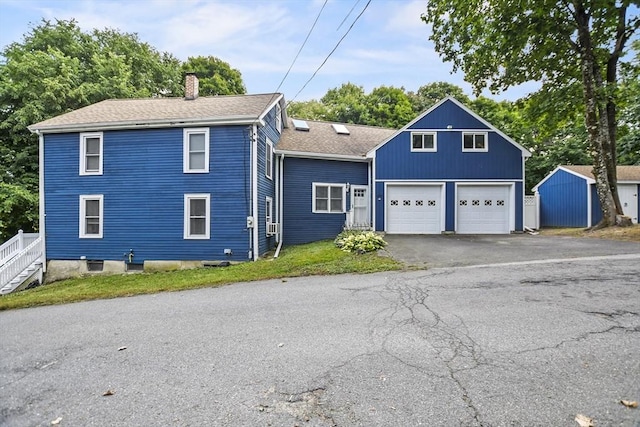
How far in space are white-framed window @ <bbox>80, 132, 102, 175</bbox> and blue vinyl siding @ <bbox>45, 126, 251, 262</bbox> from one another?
0.23 m

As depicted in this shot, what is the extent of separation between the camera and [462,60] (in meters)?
15.3

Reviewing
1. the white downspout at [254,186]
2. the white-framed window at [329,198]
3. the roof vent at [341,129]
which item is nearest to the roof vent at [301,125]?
the roof vent at [341,129]

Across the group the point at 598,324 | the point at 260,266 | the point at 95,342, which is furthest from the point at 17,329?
the point at 598,324

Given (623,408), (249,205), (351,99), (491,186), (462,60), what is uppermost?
(351,99)

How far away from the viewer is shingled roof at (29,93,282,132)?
462 inches

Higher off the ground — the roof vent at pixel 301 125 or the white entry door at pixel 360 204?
the roof vent at pixel 301 125

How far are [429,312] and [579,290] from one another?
2764 mm

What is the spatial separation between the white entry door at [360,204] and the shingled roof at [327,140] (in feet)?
4.79

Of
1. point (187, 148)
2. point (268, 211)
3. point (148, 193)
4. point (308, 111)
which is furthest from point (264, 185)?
point (308, 111)

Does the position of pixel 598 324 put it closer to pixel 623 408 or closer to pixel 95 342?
pixel 623 408

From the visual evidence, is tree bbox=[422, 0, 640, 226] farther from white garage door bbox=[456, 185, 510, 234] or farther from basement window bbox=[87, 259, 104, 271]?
basement window bbox=[87, 259, 104, 271]

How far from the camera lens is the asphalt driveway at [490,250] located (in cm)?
855

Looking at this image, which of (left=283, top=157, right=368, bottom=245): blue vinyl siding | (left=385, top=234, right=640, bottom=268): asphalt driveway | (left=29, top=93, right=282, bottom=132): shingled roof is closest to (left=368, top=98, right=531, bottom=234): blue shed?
(left=283, top=157, right=368, bottom=245): blue vinyl siding

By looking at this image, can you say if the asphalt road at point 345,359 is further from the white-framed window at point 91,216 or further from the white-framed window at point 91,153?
the white-framed window at point 91,153
